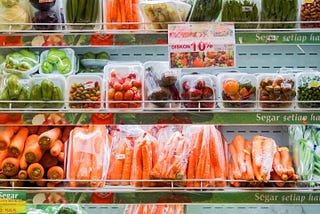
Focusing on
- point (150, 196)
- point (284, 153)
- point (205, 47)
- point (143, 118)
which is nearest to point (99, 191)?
point (150, 196)

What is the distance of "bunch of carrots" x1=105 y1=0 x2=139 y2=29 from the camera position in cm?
203

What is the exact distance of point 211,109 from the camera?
1870 mm

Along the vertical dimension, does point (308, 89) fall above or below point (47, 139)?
above

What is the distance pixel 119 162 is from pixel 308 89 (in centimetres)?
98

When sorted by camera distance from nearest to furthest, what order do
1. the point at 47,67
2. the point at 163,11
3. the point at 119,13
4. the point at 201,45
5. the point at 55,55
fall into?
1. the point at 201,45
2. the point at 163,11
3. the point at 119,13
4. the point at 47,67
5. the point at 55,55

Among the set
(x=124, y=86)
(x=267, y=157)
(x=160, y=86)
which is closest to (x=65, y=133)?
(x=124, y=86)

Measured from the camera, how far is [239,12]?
1951mm

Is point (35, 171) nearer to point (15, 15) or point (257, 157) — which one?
point (15, 15)

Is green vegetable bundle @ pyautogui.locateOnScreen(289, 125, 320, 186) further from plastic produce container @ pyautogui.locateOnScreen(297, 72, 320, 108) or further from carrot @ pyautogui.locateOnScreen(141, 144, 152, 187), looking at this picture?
carrot @ pyautogui.locateOnScreen(141, 144, 152, 187)

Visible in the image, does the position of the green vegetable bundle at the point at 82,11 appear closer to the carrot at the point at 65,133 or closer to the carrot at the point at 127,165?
the carrot at the point at 65,133

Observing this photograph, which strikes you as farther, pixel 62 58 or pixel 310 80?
pixel 62 58

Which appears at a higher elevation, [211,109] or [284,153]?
[211,109]

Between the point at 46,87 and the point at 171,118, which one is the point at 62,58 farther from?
the point at 171,118

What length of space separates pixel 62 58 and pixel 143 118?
37.3 inches
